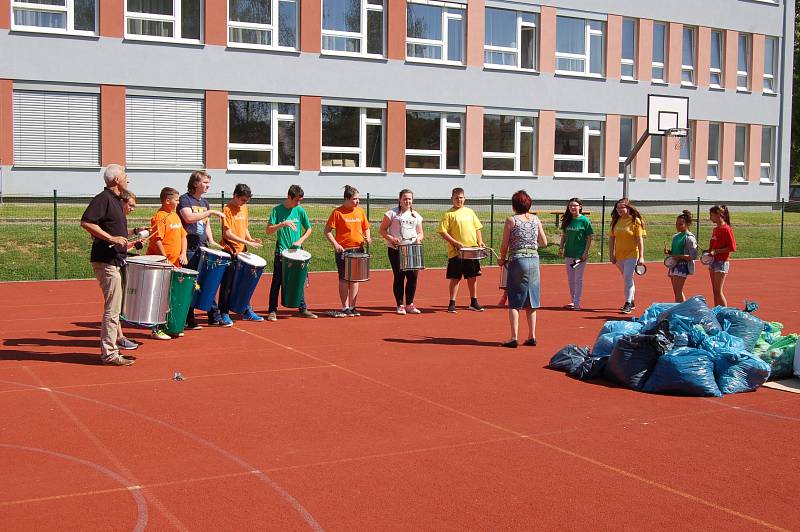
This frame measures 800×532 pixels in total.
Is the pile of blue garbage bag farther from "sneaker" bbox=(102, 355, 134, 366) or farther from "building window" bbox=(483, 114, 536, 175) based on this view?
"building window" bbox=(483, 114, 536, 175)

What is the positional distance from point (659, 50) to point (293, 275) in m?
29.6

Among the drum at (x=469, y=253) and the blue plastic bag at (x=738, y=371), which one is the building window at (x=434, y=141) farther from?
the blue plastic bag at (x=738, y=371)

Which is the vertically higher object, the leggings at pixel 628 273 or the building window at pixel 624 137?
the building window at pixel 624 137

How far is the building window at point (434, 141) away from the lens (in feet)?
111

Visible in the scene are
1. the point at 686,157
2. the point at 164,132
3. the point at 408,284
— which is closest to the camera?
the point at 408,284

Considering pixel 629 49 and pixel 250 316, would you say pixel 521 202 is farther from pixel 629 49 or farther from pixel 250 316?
pixel 629 49

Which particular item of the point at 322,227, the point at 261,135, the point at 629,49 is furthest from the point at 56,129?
the point at 629,49

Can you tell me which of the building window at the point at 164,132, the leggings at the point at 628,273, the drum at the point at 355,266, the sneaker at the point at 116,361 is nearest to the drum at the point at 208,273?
the drum at the point at 355,266

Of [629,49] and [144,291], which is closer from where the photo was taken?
[144,291]

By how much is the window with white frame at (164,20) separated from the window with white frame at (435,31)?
7423 mm

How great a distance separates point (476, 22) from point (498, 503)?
99.5ft

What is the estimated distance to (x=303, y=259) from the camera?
46.9 feet

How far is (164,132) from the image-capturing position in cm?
2947

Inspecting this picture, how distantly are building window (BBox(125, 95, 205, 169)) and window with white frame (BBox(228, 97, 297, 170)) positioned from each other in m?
1.10
